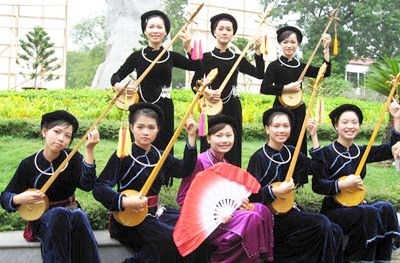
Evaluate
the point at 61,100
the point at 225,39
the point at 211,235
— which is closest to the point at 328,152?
the point at 211,235

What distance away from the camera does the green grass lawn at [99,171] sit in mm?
5066

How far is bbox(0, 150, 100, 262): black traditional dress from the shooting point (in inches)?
157

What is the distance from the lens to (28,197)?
4.01 m

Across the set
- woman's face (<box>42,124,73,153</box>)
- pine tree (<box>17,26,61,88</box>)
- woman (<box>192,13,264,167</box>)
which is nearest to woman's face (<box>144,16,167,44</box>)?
woman (<box>192,13,264,167</box>)

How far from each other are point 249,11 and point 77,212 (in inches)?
916

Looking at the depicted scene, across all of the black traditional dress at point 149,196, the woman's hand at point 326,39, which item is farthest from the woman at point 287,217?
the woman's hand at point 326,39

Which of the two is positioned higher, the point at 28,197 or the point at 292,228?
the point at 28,197

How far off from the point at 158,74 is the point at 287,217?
2.01 m

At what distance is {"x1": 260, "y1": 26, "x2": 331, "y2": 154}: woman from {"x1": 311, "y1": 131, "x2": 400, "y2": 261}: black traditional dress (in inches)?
37.2

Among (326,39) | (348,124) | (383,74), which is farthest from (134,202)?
(383,74)

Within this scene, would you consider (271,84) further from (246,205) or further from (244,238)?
(244,238)

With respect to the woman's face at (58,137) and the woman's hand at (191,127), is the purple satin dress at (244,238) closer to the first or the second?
the woman's hand at (191,127)

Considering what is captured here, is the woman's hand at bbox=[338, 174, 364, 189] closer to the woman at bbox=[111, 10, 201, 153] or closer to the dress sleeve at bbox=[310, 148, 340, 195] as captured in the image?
the dress sleeve at bbox=[310, 148, 340, 195]

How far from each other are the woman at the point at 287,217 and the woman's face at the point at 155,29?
1.45 metres
